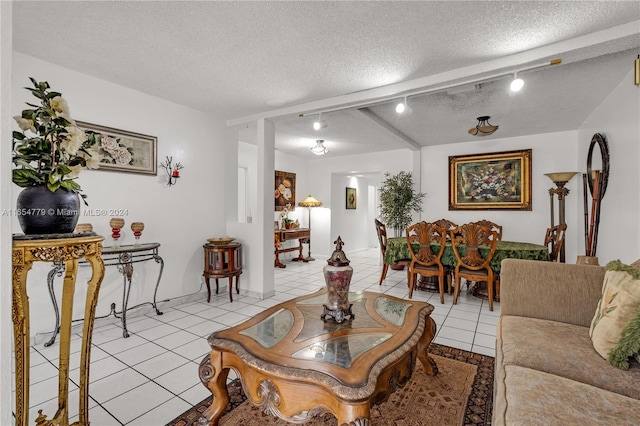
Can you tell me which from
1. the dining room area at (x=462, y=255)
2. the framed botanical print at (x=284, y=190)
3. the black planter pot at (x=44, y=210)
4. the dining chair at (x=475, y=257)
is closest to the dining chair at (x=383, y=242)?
the dining room area at (x=462, y=255)

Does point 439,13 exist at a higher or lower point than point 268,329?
higher

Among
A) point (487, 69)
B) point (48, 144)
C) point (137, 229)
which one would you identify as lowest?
point (137, 229)

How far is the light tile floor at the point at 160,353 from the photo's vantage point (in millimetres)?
1704

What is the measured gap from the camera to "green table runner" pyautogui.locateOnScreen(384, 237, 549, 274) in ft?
11.1

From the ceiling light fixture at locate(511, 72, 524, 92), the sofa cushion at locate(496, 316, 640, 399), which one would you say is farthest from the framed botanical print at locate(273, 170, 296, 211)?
the sofa cushion at locate(496, 316, 640, 399)

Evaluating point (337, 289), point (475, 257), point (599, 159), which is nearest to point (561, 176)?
point (599, 159)

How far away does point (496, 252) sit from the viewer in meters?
3.54

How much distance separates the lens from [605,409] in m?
1.00

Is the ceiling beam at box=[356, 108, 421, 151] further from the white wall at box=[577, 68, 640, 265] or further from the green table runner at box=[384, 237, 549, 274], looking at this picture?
the white wall at box=[577, 68, 640, 265]

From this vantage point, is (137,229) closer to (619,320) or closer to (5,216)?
(5,216)

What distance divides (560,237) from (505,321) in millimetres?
2317

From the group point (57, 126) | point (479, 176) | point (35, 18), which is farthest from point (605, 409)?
point (479, 176)

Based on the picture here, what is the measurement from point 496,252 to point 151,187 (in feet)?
13.3

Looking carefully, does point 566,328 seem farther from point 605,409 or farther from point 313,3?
point 313,3
